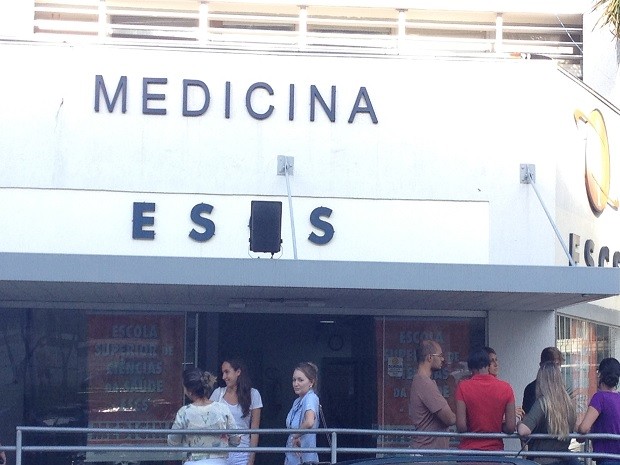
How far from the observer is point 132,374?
12.4 meters

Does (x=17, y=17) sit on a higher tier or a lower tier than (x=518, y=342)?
higher

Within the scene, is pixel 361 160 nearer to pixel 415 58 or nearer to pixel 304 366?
pixel 415 58

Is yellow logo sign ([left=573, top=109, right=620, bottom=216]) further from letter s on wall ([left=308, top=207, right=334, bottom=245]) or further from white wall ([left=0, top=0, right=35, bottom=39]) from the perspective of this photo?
white wall ([left=0, top=0, right=35, bottom=39])

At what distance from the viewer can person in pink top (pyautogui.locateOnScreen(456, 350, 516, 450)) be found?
918 centimetres

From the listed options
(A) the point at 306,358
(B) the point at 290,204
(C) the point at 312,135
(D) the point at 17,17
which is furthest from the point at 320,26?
(A) the point at 306,358

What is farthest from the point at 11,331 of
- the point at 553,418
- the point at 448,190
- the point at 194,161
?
the point at 553,418

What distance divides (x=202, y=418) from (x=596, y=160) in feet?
23.6

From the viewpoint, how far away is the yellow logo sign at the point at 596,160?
13.8 metres

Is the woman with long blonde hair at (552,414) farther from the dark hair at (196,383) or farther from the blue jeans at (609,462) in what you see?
the dark hair at (196,383)

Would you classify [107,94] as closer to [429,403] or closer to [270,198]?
[270,198]

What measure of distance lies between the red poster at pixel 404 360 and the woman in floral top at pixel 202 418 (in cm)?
375

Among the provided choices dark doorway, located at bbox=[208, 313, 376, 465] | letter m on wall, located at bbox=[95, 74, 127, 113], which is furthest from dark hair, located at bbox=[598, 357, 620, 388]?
letter m on wall, located at bbox=[95, 74, 127, 113]

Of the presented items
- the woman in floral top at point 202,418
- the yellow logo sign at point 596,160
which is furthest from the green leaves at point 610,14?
the woman in floral top at point 202,418

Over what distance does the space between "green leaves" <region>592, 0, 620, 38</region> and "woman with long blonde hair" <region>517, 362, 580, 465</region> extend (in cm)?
864
